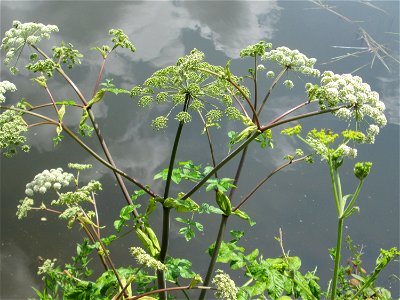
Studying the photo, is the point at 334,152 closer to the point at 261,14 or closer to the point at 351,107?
the point at 351,107

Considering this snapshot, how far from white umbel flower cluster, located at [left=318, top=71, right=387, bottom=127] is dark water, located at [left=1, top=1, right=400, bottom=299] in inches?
62.8

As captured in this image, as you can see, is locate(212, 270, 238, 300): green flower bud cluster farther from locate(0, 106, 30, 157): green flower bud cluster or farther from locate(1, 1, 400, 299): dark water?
locate(1, 1, 400, 299): dark water

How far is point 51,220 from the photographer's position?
276cm

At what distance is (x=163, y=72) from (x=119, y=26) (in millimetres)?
3337

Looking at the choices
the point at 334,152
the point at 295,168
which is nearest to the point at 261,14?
the point at 295,168

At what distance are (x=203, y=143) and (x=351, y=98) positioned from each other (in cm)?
209

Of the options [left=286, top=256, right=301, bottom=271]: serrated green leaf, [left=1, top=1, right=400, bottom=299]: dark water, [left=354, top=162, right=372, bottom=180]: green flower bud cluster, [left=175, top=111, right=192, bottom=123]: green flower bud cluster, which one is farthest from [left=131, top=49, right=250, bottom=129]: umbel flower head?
[left=1, top=1, right=400, bottom=299]: dark water

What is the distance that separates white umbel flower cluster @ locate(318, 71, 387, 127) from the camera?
1.25m

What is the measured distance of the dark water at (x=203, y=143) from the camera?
2721 mm

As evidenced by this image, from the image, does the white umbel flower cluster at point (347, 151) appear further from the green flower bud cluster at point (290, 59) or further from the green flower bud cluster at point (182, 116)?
the green flower bud cluster at point (182, 116)

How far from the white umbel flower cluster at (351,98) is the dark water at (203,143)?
1.59 meters

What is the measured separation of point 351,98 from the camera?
1247mm

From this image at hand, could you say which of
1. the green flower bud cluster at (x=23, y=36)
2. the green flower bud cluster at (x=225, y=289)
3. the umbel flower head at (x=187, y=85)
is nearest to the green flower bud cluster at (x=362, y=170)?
the umbel flower head at (x=187, y=85)

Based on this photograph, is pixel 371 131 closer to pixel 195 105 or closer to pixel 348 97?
pixel 348 97
